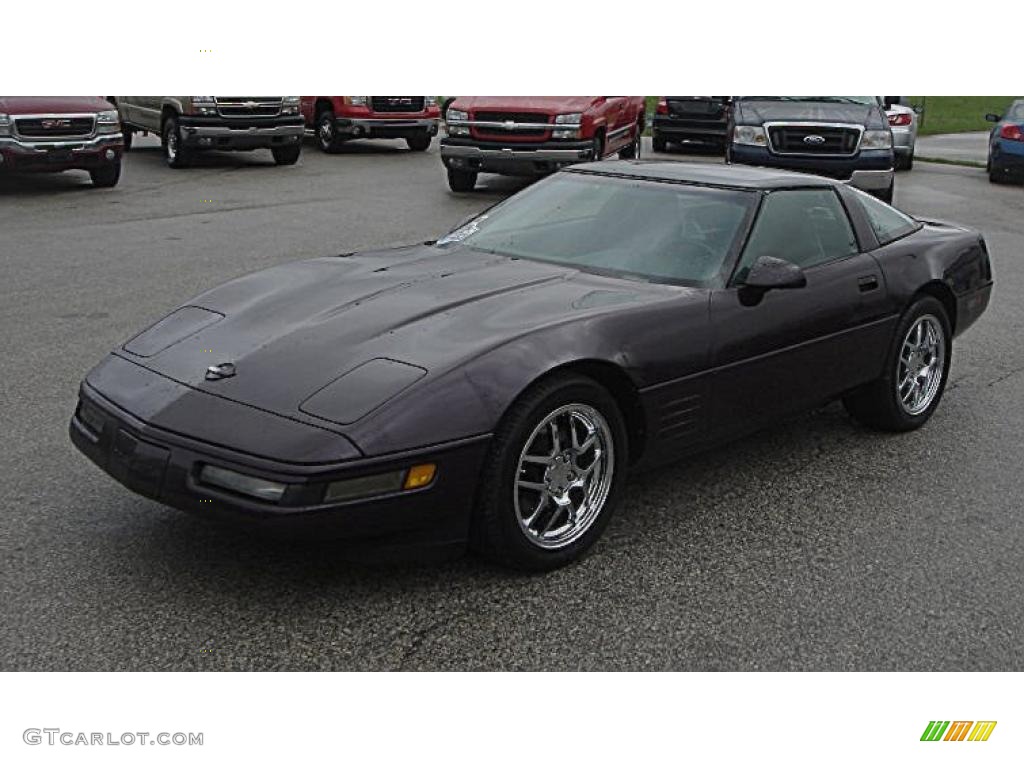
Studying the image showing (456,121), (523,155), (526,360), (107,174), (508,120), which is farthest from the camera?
(107,174)

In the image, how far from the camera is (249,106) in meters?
15.5

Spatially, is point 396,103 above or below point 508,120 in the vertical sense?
below

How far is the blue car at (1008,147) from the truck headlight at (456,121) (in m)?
8.47

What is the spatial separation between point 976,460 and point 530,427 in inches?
101

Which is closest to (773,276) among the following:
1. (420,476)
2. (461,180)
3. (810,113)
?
(420,476)

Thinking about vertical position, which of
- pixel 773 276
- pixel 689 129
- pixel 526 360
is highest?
pixel 773 276

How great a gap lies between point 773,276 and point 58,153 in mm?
11222

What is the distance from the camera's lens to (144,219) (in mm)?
12328

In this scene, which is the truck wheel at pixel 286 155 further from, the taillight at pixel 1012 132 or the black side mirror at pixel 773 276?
the black side mirror at pixel 773 276

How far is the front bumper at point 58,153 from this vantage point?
13.2 metres

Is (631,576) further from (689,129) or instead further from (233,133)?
(689,129)

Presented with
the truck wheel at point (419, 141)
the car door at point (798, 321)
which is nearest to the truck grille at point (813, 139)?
the truck wheel at point (419, 141)

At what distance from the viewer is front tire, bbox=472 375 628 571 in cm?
370

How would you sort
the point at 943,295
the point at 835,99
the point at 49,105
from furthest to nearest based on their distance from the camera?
the point at 835,99
the point at 49,105
the point at 943,295
